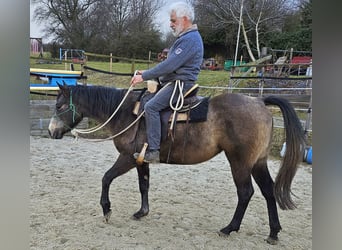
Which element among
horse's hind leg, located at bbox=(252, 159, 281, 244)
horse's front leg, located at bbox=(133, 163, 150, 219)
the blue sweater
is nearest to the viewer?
the blue sweater

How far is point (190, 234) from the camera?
6.76ft

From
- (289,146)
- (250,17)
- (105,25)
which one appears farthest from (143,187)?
(250,17)

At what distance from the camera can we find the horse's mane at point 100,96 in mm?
2104

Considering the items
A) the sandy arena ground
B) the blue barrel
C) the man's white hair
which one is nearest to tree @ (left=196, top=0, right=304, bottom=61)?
the man's white hair

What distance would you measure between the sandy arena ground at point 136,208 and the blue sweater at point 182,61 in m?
0.62

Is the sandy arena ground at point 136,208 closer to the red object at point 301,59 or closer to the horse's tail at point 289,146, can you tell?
the horse's tail at point 289,146

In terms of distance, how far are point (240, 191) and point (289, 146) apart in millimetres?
391

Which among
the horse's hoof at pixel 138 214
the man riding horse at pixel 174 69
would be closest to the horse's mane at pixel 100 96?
the man riding horse at pixel 174 69

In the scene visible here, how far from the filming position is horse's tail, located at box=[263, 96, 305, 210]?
1975mm

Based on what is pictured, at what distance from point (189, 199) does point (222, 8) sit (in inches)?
49.7

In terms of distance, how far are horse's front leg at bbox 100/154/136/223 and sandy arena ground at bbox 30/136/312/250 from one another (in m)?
0.08

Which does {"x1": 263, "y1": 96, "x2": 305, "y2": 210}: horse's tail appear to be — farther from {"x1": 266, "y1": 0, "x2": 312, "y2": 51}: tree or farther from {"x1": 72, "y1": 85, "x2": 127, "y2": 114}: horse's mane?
{"x1": 72, "y1": 85, "x2": 127, "y2": 114}: horse's mane

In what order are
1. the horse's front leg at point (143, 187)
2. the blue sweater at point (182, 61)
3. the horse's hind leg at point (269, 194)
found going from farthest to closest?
the horse's front leg at point (143, 187)
the horse's hind leg at point (269, 194)
the blue sweater at point (182, 61)
